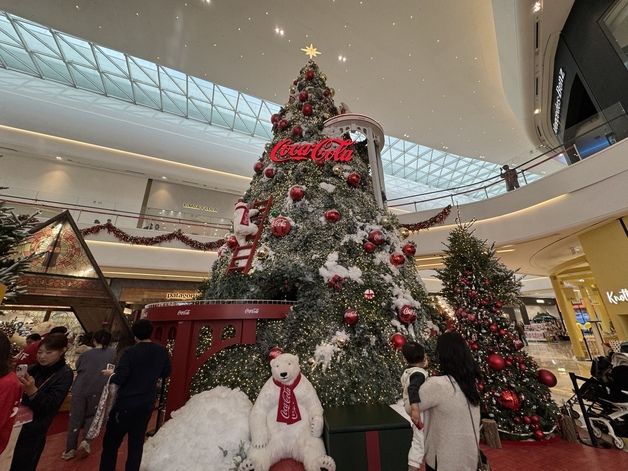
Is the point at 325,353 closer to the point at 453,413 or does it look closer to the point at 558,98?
the point at 453,413

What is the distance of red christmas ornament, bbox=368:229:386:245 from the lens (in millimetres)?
4071

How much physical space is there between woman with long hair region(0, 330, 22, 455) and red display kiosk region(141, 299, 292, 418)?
1.37 metres

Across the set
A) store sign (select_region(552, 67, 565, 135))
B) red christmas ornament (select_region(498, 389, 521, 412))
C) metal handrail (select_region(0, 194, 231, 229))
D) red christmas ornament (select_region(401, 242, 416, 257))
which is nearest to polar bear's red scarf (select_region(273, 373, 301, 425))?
red christmas ornament (select_region(498, 389, 521, 412))

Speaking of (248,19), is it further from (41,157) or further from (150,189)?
(41,157)

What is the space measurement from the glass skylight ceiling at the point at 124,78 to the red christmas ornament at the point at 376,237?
23.0 feet

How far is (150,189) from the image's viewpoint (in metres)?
15.9

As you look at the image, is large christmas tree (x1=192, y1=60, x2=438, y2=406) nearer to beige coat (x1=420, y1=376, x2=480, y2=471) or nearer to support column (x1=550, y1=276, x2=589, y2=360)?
beige coat (x1=420, y1=376, x2=480, y2=471)

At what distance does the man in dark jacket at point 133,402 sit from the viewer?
2146 millimetres

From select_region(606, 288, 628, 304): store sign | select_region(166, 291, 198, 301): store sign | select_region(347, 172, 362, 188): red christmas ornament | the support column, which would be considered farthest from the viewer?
select_region(166, 291, 198, 301): store sign

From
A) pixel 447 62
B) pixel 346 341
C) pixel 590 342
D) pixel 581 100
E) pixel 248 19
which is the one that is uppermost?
pixel 248 19

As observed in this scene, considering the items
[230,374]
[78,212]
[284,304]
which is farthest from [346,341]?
[78,212]

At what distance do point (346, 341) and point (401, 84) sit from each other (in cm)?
1026

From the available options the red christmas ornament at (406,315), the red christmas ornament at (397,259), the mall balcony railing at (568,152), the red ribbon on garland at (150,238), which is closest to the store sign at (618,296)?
the mall balcony railing at (568,152)

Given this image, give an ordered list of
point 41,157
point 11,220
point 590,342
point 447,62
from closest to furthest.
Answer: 1. point 11,220
2. point 447,62
3. point 590,342
4. point 41,157
